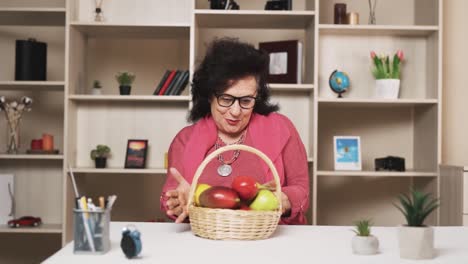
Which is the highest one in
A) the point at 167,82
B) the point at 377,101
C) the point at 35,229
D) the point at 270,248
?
the point at 167,82

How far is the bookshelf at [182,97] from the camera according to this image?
12.0ft

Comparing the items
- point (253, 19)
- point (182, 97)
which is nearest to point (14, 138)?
point (182, 97)

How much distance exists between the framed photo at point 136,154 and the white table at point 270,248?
1860 millimetres

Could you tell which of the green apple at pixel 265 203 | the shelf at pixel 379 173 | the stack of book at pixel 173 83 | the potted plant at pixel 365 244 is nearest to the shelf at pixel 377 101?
the shelf at pixel 379 173

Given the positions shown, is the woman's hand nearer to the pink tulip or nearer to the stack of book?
the stack of book

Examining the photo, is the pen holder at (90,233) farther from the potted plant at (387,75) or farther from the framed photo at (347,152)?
the potted plant at (387,75)

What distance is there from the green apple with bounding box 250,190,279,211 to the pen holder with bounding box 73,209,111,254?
0.43 meters

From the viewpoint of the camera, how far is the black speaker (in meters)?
3.74

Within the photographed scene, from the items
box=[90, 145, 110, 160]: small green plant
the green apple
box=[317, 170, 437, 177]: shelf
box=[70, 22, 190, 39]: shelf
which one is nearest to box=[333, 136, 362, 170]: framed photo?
box=[317, 170, 437, 177]: shelf

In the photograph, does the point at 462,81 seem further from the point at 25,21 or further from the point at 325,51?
the point at 25,21

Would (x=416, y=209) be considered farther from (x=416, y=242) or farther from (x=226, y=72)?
(x=226, y=72)

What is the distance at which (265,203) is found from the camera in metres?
1.71

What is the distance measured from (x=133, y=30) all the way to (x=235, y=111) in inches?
67.1

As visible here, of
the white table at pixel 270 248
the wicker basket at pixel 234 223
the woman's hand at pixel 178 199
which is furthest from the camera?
the woman's hand at pixel 178 199
